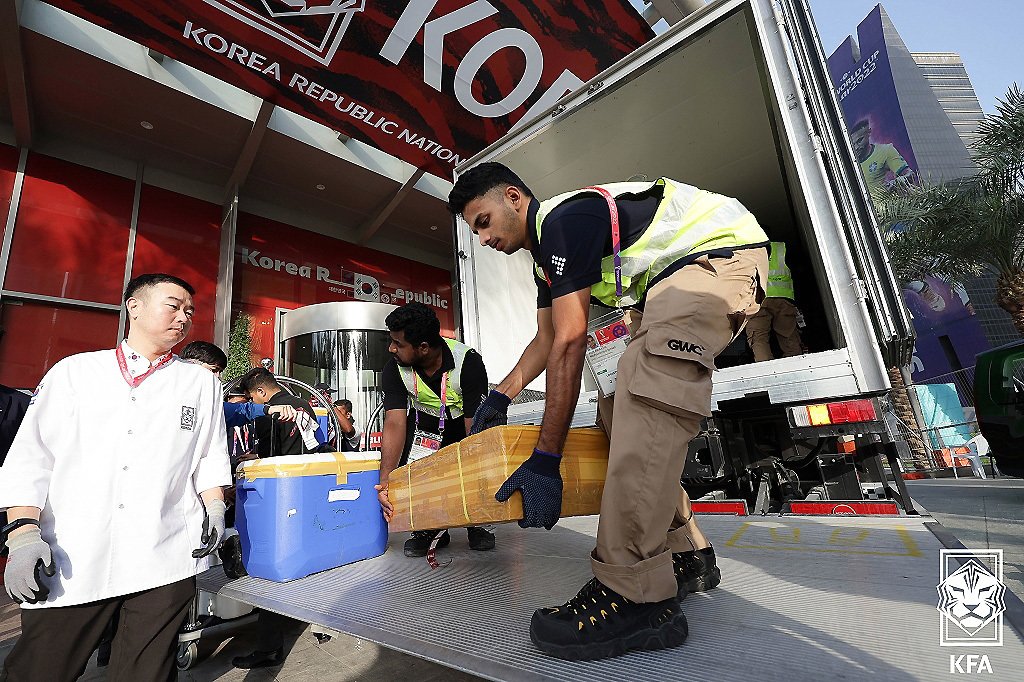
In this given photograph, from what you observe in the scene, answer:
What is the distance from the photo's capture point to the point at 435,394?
3025 mm

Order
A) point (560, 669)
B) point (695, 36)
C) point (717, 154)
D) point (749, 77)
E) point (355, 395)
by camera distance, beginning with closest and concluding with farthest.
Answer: point (560, 669) < point (695, 36) < point (749, 77) < point (717, 154) < point (355, 395)

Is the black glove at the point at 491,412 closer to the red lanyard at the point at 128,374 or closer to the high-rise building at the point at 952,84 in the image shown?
the red lanyard at the point at 128,374

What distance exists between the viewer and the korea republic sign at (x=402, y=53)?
4.16 m

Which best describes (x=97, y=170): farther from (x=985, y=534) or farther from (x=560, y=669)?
(x=985, y=534)

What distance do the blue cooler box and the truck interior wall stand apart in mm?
2440

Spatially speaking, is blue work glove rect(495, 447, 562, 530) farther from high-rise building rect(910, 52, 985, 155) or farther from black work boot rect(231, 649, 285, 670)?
high-rise building rect(910, 52, 985, 155)

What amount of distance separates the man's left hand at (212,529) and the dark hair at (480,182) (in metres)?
1.38

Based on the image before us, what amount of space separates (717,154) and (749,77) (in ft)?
3.16

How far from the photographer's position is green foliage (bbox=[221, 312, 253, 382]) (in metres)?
9.05

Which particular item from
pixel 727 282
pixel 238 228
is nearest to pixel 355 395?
pixel 238 228

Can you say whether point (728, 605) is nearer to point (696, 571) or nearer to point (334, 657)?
point (696, 571)

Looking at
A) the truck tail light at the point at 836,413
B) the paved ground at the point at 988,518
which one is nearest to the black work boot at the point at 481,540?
the truck tail light at the point at 836,413

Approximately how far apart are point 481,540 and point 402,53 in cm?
437

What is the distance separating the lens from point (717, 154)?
5066 millimetres
